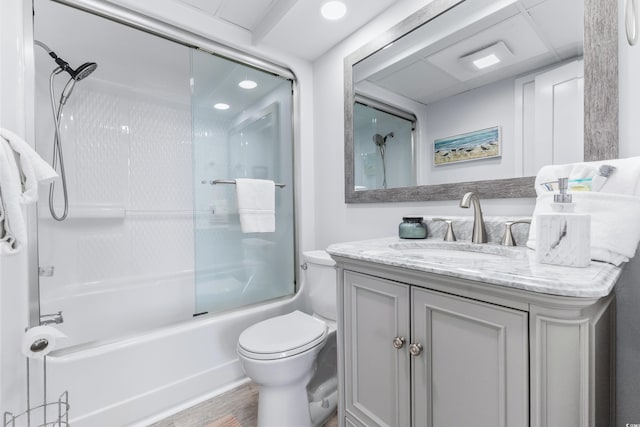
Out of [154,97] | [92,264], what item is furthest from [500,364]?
[154,97]

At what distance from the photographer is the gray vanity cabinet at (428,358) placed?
1.93 feet

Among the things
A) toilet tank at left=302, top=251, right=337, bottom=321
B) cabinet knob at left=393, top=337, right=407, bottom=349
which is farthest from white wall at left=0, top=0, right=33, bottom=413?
cabinet knob at left=393, top=337, right=407, bottom=349

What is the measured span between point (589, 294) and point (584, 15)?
0.99 m

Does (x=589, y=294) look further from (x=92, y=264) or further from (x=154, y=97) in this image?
(x=154, y=97)

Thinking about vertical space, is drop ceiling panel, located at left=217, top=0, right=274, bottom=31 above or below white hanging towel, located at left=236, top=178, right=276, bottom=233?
above

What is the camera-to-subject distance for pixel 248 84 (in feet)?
6.21

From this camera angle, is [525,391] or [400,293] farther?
[400,293]

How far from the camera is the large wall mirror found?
35.1 inches

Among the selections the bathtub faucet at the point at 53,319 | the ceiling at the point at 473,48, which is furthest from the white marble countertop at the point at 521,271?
the bathtub faucet at the point at 53,319

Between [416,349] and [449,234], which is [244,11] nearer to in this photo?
[449,234]

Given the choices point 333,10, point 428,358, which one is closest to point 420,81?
point 333,10

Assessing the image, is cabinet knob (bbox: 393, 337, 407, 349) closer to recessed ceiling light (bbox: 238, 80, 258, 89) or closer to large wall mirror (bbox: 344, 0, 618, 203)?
large wall mirror (bbox: 344, 0, 618, 203)

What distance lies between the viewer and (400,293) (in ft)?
2.63

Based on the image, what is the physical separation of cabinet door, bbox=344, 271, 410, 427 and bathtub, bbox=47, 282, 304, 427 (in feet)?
2.96
